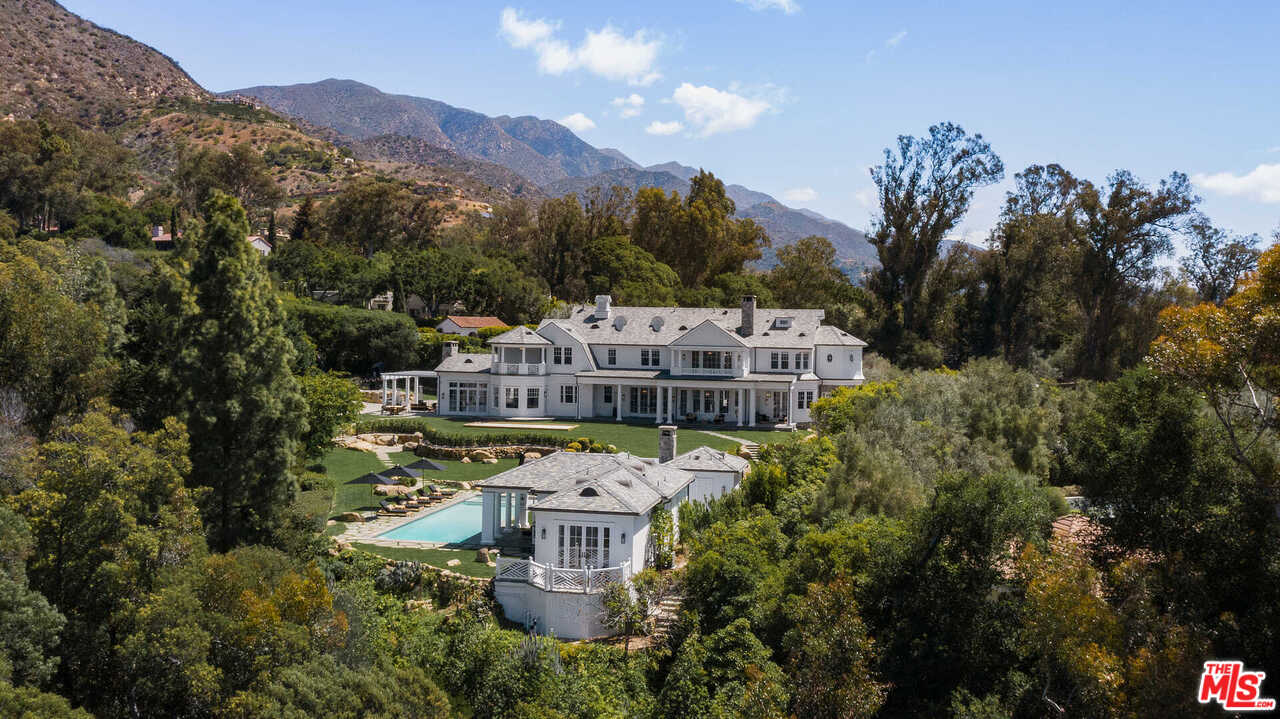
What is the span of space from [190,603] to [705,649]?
9.73 metres

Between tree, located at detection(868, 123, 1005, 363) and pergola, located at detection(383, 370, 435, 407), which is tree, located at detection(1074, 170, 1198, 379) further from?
pergola, located at detection(383, 370, 435, 407)

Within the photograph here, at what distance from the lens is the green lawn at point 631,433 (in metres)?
39.0

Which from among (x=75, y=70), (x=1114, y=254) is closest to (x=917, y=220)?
(x=1114, y=254)

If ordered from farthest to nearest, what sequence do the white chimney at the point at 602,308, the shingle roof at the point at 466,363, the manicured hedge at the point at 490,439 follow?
1. the white chimney at the point at 602,308
2. the shingle roof at the point at 466,363
3. the manicured hedge at the point at 490,439

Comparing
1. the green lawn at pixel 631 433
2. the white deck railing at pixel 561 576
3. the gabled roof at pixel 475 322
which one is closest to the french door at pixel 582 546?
the white deck railing at pixel 561 576

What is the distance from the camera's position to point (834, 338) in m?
47.6

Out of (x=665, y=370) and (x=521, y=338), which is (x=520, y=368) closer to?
(x=521, y=338)

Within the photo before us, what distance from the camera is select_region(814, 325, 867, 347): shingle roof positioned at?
4688cm

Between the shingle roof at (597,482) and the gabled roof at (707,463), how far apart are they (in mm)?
939

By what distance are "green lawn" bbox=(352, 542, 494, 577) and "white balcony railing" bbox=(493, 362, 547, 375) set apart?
73.8 ft

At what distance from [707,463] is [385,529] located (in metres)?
10.4

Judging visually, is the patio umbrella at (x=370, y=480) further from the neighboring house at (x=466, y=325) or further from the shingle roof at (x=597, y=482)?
the neighboring house at (x=466, y=325)

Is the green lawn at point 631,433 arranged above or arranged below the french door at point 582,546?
above

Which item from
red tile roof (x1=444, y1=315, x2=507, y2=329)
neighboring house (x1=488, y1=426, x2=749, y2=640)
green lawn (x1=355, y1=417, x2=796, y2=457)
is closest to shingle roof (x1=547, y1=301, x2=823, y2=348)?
green lawn (x1=355, y1=417, x2=796, y2=457)
